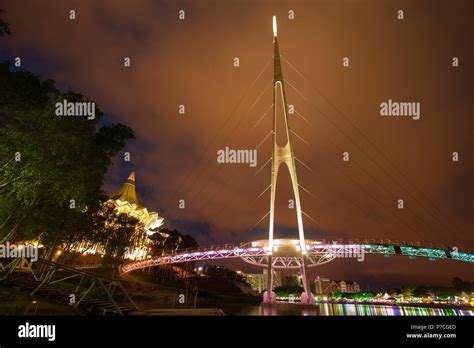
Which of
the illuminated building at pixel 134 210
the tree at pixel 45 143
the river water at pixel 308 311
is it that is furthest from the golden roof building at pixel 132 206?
the tree at pixel 45 143

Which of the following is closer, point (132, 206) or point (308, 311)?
point (308, 311)

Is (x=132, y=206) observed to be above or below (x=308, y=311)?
above

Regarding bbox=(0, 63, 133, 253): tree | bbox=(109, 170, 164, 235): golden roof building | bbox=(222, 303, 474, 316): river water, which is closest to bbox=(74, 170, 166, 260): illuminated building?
bbox=(109, 170, 164, 235): golden roof building

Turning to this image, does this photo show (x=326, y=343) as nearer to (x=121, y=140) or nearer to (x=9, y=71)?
(x=121, y=140)

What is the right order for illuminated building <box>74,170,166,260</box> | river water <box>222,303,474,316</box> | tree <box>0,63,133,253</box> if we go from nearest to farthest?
tree <box>0,63,133,253</box>, river water <box>222,303,474,316</box>, illuminated building <box>74,170,166,260</box>

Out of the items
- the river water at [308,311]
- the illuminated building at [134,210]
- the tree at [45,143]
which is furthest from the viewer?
the illuminated building at [134,210]

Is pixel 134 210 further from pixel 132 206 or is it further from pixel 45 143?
pixel 45 143

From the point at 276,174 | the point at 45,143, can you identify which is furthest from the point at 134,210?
the point at 45,143

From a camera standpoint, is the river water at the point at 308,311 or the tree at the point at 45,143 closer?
the tree at the point at 45,143

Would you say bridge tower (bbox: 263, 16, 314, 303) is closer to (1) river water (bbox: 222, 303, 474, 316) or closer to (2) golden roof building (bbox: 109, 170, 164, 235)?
(1) river water (bbox: 222, 303, 474, 316)

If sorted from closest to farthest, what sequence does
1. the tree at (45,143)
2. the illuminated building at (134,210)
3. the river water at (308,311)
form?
the tree at (45,143), the river water at (308,311), the illuminated building at (134,210)

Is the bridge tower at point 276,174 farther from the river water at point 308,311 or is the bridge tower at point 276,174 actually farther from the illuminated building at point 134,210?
the illuminated building at point 134,210

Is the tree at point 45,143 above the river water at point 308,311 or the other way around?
above

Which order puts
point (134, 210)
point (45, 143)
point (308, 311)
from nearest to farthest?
point (45, 143)
point (308, 311)
point (134, 210)
